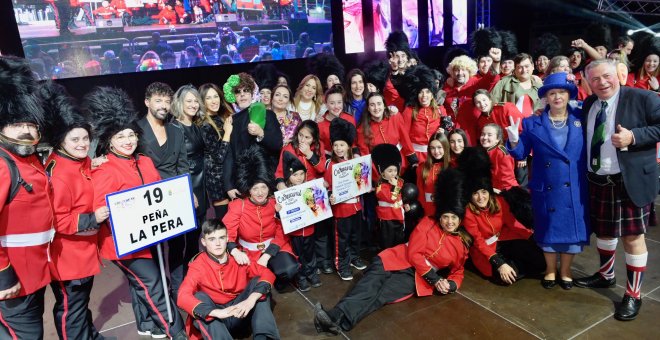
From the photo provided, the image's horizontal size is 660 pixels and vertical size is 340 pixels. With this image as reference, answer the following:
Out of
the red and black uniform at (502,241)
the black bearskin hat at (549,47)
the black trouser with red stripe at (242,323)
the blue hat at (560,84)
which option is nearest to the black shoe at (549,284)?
the red and black uniform at (502,241)

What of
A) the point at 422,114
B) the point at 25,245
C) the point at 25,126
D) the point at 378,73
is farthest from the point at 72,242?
the point at 378,73

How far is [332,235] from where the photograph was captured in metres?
4.45

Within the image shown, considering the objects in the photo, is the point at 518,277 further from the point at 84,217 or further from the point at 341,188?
the point at 84,217

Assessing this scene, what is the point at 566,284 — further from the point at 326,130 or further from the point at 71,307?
the point at 71,307

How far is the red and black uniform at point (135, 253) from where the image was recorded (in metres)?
2.92

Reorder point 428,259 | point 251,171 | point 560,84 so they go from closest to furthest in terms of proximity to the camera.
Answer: point 560,84 < point 251,171 < point 428,259

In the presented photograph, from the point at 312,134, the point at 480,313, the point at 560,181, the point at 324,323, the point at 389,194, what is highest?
the point at 312,134

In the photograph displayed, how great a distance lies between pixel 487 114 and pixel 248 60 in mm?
6293

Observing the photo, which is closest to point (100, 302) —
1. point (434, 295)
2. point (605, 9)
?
point (434, 295)

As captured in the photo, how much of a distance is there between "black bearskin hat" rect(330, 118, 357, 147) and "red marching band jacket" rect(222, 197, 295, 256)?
34.7 inches

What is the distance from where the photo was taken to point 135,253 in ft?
9.84

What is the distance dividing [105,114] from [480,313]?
302cm

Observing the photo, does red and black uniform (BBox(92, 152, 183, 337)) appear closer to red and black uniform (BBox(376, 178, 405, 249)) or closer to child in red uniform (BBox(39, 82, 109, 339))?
child in red uniform (BBox(39, 82, 109, 339))

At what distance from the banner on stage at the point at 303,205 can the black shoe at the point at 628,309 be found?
89.3 inches
